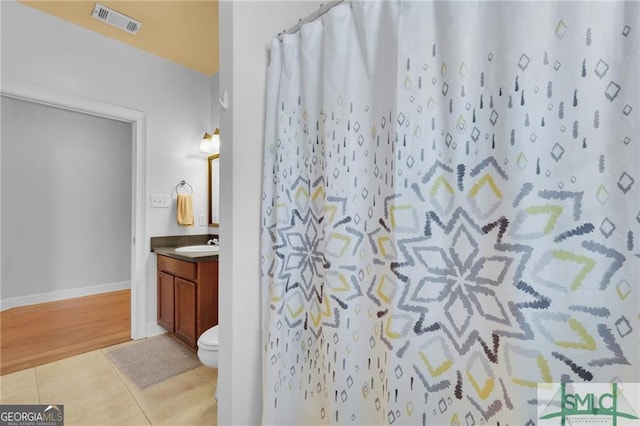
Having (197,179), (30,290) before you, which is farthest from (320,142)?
(30,290)

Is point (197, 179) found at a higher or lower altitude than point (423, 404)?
higher

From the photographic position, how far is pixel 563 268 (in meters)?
0.68

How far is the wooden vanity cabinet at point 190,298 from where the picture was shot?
6.97 ft

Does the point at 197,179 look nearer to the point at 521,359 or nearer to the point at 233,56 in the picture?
the point at 233,56

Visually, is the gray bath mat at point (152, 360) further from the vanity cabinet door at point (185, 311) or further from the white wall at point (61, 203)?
the white wall at point (61, 203)

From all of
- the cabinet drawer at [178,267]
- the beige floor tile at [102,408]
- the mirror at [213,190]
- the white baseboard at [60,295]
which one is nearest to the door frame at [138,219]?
the cabinet drawer at [178,267]

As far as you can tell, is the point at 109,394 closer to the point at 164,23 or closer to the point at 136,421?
the point at 136,421

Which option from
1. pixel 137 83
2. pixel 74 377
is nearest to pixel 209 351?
pixel 74 377

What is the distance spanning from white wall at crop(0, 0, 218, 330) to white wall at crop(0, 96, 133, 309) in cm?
110

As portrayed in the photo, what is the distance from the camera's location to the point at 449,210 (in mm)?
828

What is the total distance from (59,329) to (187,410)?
6.55 ft

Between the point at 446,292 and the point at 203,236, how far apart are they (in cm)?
269

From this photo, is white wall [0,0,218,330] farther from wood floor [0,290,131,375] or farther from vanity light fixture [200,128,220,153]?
wood floor [0,290,131,375]

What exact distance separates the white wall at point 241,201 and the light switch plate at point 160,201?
1706 millimetres
